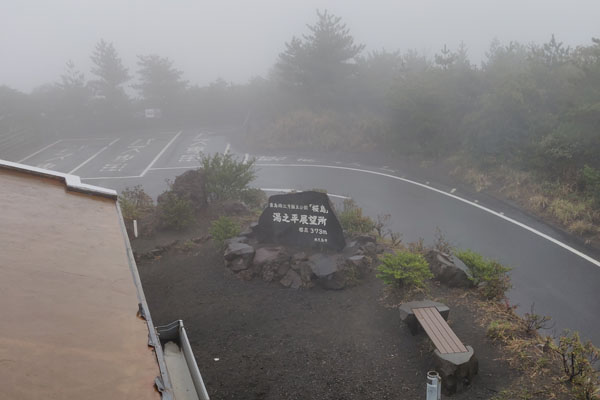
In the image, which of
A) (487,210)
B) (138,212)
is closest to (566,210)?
(487,210)

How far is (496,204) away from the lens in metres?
13.7

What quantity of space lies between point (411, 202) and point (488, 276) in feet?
22.5

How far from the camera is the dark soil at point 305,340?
18.9 ft

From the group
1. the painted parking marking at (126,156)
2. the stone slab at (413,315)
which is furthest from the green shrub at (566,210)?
the painted parking marking at (126,156)

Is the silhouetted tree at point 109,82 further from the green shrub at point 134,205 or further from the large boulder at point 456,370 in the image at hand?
the large boulder at point 456,370

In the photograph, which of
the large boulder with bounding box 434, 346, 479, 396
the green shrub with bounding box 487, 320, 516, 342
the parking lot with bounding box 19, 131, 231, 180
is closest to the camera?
the large boulder with bounding box 434, 346, 479, 396

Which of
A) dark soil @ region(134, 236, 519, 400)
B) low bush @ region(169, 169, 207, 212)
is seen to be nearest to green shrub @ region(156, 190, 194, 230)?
low bush @ region(169, 169, 207, 212)

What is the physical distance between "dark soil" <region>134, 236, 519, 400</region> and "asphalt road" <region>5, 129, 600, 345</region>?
256cm

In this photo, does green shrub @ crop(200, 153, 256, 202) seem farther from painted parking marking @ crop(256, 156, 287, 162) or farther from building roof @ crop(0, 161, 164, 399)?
painted parking marking @ crop(256, 156, 287, 162)

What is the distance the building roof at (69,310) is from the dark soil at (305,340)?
2759mm

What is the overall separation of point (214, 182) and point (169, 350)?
830 centimetres

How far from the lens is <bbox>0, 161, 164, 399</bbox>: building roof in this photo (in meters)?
2.44

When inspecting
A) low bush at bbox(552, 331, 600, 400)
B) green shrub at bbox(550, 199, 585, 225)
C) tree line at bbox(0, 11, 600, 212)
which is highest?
tree line at bbox(0, 11, 600, 212)

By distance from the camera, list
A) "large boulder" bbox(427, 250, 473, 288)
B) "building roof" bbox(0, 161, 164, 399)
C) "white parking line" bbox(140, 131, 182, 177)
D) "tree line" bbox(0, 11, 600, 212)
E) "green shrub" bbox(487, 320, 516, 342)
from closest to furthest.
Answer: "building roof" bbox(0, 161, 164, 399) < "green shrub" bbox(487, 320, 516, 342) < "large boulder" bbox(427, 250, 473, 288) < "tree line" bbox(0, 11, 600, 212) < "white parking line" bbox(140, 131, 182, 177)
